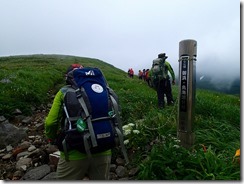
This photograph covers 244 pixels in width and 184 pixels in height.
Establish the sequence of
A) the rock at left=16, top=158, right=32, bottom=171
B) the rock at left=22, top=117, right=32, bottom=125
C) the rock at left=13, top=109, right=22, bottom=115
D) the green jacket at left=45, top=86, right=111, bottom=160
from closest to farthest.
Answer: the green jacket at left=45, top=86, right=111, bottom=160 → the rock at left=16, top=158, right=32, bottom=171 → the rock at left=22, top=117, right=32, bottom=125 → the rock at left=13, top=109, right=22, bottom=115

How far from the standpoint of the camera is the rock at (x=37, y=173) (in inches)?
195

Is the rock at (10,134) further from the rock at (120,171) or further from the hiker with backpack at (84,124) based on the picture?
the hiker with backpack at (84,124)

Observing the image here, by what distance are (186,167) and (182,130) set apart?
1.08m

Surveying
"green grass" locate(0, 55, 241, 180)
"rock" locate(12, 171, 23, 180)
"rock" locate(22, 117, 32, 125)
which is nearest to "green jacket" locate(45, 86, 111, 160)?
"green grass" locate(0, 55, 241, 180)

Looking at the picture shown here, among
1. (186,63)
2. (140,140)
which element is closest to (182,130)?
(140,140)

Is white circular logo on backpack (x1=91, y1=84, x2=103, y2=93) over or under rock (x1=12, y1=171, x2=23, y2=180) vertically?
over

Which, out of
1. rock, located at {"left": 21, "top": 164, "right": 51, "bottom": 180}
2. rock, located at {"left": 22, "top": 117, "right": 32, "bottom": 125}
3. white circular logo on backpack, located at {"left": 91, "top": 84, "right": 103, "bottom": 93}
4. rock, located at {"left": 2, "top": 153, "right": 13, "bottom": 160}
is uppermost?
white circular logo on backpack, located at {"left": 91, "top": 84, "right": 103, "bottom": 93}

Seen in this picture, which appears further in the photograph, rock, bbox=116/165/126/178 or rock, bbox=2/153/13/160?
rock, bbox=2/153/13/160

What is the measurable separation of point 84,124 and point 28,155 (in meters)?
3.36

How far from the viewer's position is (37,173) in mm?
5027

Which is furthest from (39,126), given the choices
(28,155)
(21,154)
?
(28,155)

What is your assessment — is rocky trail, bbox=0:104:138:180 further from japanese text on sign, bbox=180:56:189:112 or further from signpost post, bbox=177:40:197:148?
japanese text on sign, bbox=180:56:189:112

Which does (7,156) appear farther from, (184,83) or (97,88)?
(184,83)

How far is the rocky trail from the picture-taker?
497 centimetres
